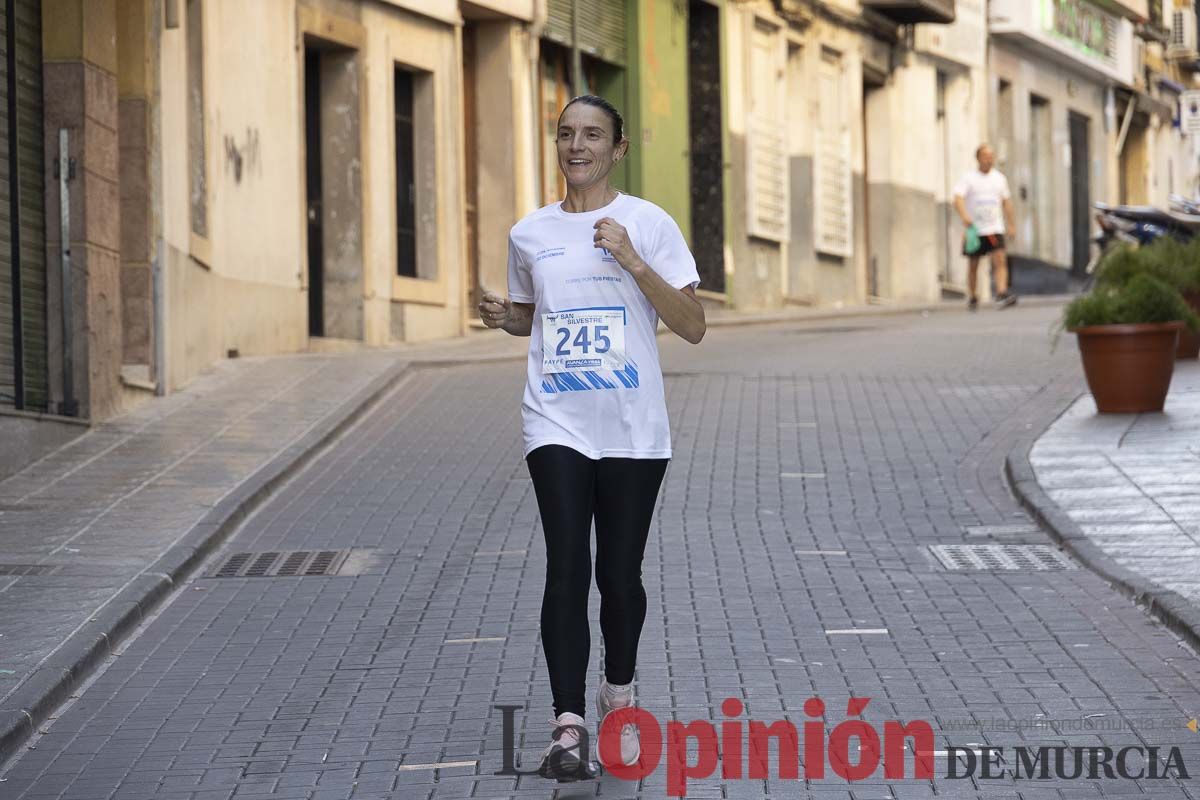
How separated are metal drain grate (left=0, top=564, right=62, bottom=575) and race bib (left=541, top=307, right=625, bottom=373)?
424 centimetres

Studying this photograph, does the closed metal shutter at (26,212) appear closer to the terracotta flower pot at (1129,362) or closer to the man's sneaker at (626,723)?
the terracotta flower pot at (1129,362)

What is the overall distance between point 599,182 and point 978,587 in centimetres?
369

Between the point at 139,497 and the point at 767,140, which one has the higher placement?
the point at 767,140

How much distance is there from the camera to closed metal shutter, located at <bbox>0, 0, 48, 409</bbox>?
43.1ft

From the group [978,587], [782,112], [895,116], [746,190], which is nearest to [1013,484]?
[978,587]

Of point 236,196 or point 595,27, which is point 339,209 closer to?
point 236,196

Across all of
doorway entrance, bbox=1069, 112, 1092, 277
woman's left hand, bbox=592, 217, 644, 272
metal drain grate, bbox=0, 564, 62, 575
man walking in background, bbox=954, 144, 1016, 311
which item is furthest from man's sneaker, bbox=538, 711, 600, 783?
doorway entrance, bbox=1069, 112, 1092, 277

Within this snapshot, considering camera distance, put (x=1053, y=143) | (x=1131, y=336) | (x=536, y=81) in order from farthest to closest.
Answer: (x=1053, y=143)
(x=536, y=81)
(x=1131, y=336)

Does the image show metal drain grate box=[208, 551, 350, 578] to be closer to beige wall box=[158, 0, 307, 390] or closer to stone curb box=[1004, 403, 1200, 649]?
stone curb box=[1004, 403, 1200, 649]

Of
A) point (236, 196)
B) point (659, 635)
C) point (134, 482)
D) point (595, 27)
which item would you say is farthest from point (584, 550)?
point (595, 27)

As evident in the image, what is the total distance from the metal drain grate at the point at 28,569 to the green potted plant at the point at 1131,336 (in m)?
6.82

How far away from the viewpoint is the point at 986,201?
27812mm

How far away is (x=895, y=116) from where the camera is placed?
117 feet

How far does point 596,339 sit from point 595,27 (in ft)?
67.6
